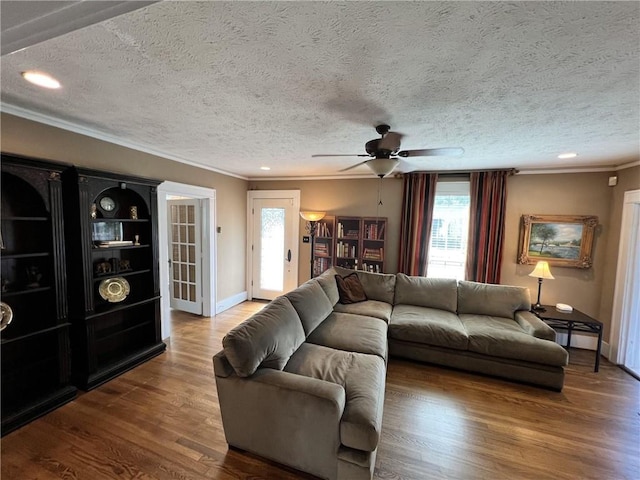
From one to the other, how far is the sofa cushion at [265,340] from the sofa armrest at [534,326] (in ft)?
8.25

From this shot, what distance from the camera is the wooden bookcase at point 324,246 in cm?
484

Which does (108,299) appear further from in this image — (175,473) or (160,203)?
(175,473)

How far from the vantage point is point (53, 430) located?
2.01 meters

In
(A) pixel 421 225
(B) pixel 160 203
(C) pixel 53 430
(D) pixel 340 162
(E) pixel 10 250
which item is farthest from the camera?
(A) pixel 421 225

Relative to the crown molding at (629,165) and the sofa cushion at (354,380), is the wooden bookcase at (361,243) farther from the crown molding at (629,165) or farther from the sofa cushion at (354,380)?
the crown molding at (629,165)

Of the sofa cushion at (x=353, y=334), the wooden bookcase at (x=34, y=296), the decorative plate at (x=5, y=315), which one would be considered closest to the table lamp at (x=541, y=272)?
the sofa cushion at (x=353, y=334)

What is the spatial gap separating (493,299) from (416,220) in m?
1.53

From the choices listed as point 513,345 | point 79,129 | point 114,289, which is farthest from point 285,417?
point 79,129

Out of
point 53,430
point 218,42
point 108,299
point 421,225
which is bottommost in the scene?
point 53,430

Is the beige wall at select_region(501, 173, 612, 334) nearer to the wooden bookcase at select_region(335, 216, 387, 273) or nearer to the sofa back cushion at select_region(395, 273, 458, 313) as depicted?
the sofa back cushion at select_region(395, 273, 458, 313)

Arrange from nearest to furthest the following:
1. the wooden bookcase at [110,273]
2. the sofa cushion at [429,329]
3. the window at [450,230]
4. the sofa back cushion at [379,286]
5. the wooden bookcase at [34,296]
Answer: the wooden bookcase at [34,296] → the wooden bookcase at [110,273] → the sofa cushion at [429,329] → the sofa back cushion at [379,286] → the window at [450,230]

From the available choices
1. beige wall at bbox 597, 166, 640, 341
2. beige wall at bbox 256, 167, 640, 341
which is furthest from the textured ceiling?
beige wall at bbox 256, 167, 640, 341

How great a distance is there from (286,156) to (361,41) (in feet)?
7.58

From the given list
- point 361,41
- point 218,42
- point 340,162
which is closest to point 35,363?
point 218,42
